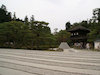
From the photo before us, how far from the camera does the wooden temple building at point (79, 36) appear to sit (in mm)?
25809

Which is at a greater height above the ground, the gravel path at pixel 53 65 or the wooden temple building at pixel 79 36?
the wooden temple building at pixel 79 36

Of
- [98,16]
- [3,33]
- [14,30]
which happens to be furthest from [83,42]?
[3,33]

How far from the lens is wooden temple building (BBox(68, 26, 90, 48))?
84.7 ft

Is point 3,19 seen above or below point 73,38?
above

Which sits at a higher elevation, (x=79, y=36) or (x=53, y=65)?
(x=79, y=36)

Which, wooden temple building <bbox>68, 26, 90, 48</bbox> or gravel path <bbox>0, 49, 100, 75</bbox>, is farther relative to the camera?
wooden temple building <bbox>68, 26, 90, 48</bbox>

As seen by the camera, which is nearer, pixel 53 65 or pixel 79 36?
pixel 53 65

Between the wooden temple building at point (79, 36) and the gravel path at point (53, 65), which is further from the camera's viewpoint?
the wooden temple building at point (79, 36)

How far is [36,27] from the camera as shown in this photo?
18.6 m

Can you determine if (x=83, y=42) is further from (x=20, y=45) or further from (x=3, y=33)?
(x=3, y=33)

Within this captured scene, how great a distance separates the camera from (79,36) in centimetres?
2659

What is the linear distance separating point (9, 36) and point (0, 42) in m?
3.29

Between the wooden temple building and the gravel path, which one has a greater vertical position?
the wooden temple building

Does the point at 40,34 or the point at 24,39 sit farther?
the point at 24,39
